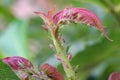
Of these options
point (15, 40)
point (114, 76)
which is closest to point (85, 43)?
point (15, 40)

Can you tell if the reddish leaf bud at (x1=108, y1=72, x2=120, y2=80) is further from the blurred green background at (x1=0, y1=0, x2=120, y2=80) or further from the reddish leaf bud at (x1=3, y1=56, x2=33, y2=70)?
the blurred green background at (x1=0, y1=0, x2=120, y2=80)

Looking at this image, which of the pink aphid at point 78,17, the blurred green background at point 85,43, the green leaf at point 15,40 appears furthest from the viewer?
the green leaf at point 15,40

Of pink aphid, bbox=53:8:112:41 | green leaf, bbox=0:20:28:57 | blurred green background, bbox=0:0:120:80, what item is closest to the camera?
pink aphid, bbox=53:8:112:41

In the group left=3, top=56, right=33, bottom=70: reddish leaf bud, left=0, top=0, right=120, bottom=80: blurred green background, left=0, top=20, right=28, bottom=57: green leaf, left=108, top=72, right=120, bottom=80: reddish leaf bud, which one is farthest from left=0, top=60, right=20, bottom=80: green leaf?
left=0, top=20, right=28, bottom=57: green leaf

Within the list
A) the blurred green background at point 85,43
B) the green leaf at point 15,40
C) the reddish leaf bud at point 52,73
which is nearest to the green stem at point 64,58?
the reddish leaf bud at point 52,73

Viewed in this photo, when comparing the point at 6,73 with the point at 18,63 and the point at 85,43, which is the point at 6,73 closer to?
the point at 18,63

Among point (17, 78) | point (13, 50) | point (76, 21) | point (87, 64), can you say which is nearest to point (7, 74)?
point (17, 78)

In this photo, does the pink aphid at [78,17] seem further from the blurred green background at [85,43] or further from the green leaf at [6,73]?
the blurred green background at [85,43]
